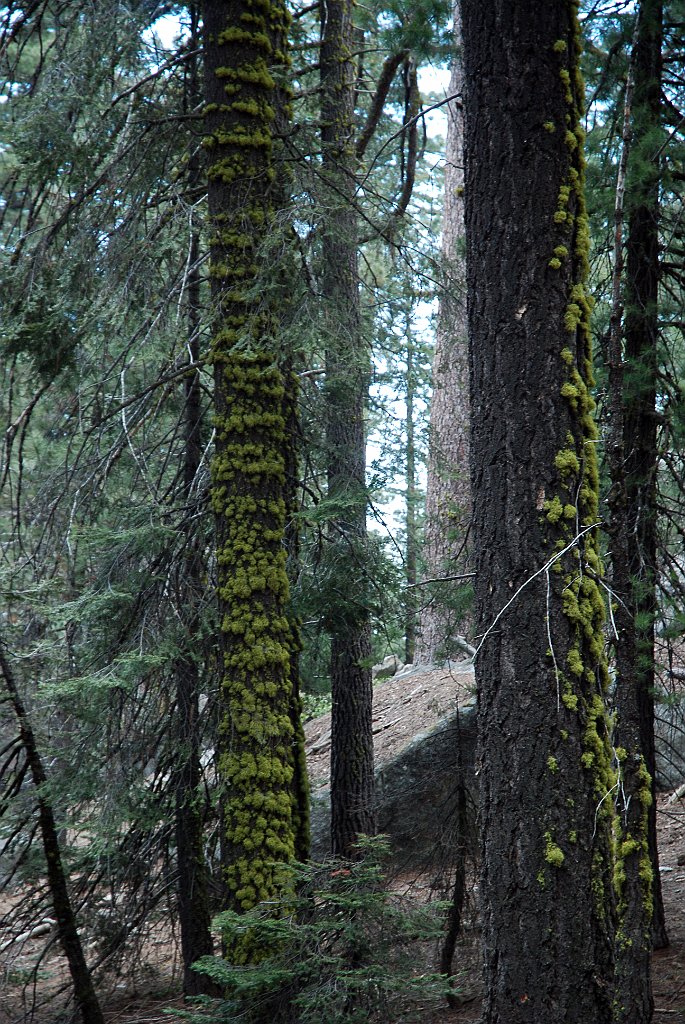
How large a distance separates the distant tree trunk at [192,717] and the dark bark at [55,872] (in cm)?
84

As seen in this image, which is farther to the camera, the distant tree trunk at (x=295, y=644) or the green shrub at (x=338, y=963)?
the distant tree trunk at (x=295, y=644)

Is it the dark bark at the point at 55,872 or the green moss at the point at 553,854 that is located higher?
the green moss at the point at 553,854

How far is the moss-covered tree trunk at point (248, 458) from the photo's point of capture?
18.0 ft

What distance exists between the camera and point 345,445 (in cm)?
724

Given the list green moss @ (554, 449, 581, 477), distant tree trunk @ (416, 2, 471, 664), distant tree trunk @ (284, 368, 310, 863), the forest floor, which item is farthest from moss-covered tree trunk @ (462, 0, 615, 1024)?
distant tree trunk @ (416, 2, 471, 664)

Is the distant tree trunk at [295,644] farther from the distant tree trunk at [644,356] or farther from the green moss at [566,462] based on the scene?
the green moss at [566,462]

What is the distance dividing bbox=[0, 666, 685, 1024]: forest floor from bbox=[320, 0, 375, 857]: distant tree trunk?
101cm

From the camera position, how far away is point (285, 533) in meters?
6.32

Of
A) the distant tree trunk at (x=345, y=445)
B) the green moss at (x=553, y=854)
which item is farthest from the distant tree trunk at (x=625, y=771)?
the distant tree trunk at (x=345, y=445)

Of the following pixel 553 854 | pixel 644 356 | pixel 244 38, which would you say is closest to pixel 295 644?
pixel 553 854

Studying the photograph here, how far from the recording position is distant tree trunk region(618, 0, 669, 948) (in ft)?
19.3

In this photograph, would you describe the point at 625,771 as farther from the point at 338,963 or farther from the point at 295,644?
the point at 295,644

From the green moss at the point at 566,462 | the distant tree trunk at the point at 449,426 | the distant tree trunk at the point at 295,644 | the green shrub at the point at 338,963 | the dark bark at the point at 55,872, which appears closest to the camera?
the green moss at the point at 566,462

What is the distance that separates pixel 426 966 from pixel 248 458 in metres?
3.10
